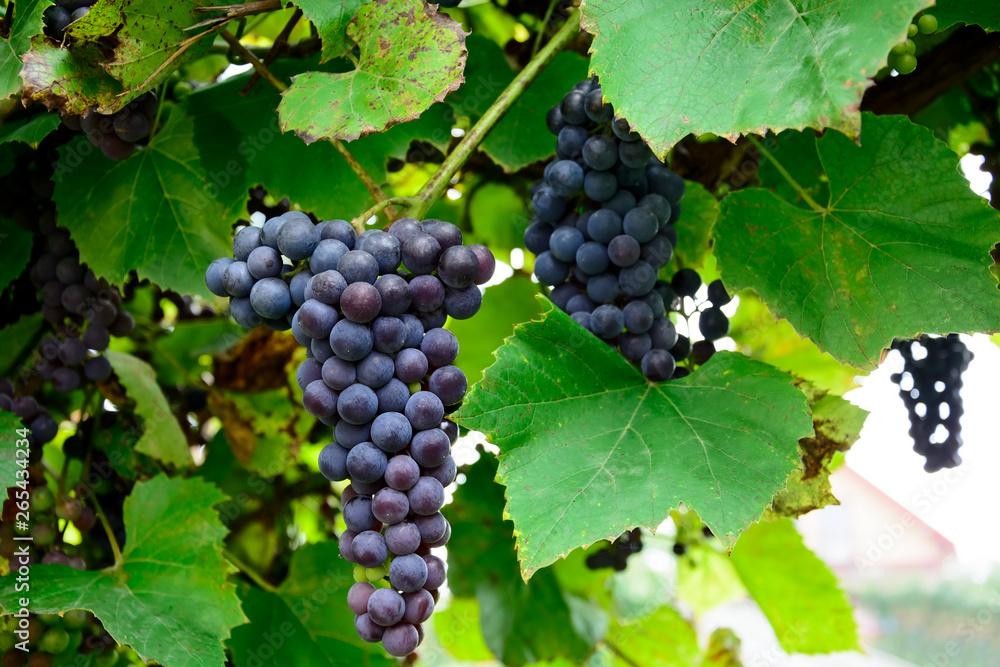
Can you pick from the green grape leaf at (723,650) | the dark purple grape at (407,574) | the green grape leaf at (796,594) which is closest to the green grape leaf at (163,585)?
the dark purple grape at (407,574)

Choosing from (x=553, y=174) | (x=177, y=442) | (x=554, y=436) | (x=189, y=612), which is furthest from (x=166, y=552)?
(x=553, y=174)

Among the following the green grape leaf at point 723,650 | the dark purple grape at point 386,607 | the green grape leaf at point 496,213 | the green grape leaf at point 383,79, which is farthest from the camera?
the green grape leaf at point 723,650

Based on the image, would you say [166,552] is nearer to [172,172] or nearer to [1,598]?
[1,598]

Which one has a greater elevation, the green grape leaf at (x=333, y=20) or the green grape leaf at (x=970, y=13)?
the green grape leaf at (x=970, y=13)

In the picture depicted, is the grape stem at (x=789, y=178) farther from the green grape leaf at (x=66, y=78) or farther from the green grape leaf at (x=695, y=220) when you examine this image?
the green grape leaf at (x=66, y=78)

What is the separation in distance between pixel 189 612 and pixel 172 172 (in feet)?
1.84

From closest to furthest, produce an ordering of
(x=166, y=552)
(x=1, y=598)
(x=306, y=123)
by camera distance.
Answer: (x=306, y=123)
(x=1, y=598)
(x=166, y=552)

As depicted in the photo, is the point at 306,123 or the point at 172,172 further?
the point at 172,172

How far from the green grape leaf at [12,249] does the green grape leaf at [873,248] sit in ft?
3.06

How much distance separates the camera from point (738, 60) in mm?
630

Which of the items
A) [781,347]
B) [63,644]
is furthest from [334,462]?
[781,347]

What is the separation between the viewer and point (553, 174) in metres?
0.78

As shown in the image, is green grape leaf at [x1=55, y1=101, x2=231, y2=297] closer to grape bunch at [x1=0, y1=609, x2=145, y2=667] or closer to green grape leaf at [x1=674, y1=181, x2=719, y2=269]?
grape bunch at [x1=0, y1=609, x2=145, y2=667]

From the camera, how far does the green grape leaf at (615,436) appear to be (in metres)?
0.63
